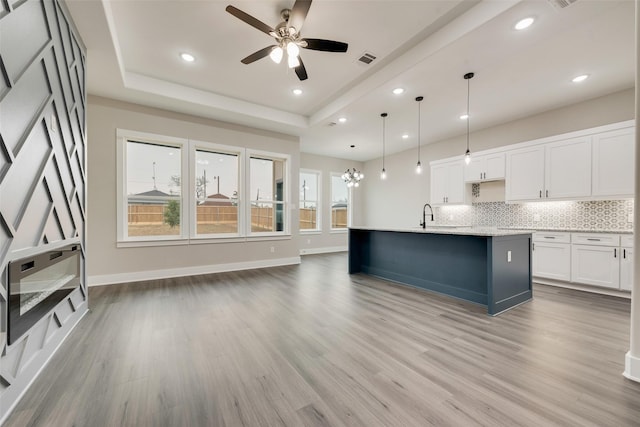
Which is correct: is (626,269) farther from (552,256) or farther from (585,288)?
(552,256)

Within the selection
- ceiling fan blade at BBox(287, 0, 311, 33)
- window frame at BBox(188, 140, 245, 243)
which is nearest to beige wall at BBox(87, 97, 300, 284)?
window frame at BBox(188, 140, 245, 243)

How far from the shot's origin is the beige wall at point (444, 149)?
165 inches

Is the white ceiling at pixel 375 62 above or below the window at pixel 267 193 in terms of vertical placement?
above

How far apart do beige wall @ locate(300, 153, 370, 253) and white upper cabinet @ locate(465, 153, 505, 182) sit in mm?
3784

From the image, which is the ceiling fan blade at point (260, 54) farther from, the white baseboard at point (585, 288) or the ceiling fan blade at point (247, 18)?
the white baseboard at point (585, 288)

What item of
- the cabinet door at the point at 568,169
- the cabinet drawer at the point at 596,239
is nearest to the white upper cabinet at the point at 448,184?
the cabinet door at the point at 568,169

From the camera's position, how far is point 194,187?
5098mm

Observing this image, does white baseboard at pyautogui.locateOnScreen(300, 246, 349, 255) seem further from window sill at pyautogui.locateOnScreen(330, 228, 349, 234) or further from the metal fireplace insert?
the metal fireplace insert

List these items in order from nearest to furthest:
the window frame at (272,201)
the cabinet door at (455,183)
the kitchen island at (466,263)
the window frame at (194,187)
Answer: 1. the kitchen island at (466,263)
2. the window frame at (194,187)
3. the window frame at (272,201)
4. the cabinet door at (455,183)

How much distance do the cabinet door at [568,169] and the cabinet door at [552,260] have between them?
2.86 ft

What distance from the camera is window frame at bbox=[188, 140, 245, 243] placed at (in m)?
5.06

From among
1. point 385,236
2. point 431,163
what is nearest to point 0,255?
point 385,236

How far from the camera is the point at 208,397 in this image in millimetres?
1655

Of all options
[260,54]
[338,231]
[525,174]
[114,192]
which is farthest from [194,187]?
[525,174]
